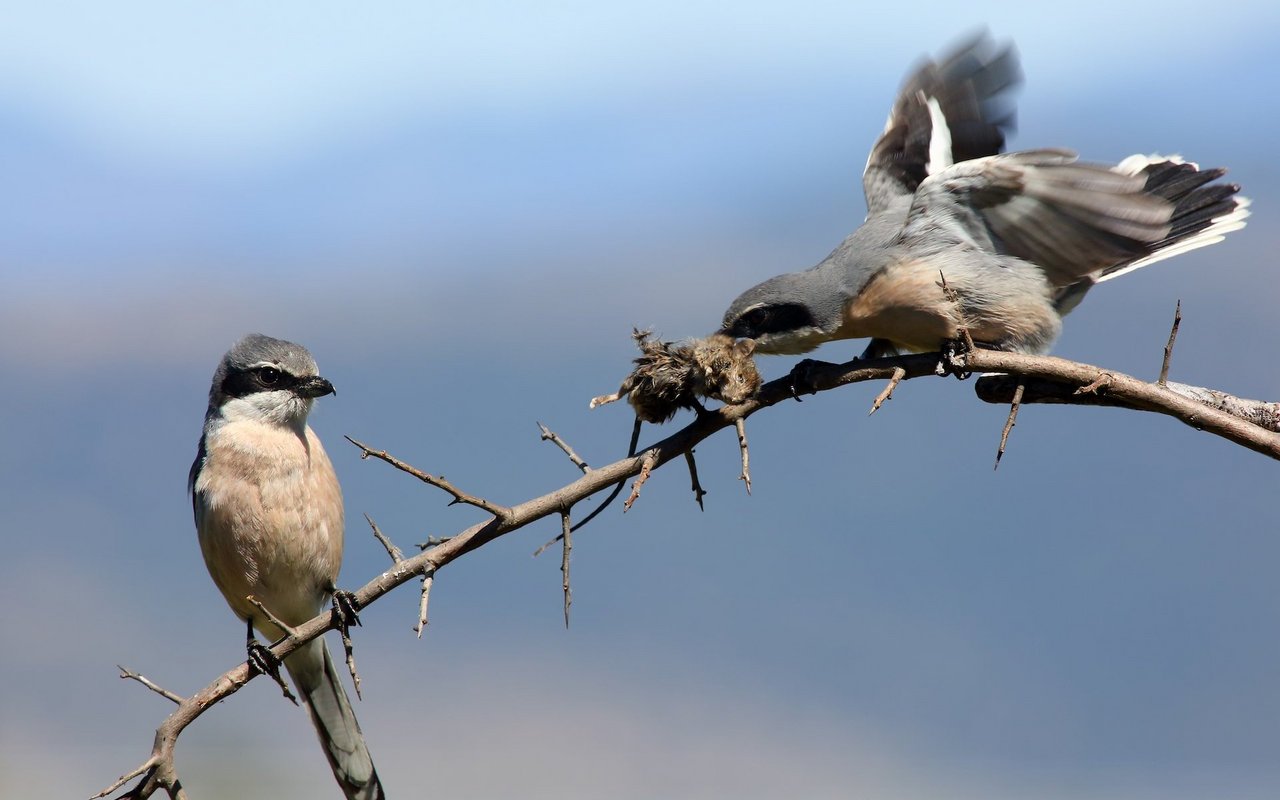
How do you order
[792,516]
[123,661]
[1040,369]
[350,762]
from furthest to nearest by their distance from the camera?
[792,516]
[123,661]
[350,762]
[1040,369]

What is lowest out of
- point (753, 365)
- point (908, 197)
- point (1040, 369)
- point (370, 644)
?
point (370, 644)

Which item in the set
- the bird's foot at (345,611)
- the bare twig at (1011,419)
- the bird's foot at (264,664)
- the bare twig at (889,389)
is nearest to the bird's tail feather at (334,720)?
the bird's foot at (264,664)

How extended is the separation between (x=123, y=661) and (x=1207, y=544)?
75.6m

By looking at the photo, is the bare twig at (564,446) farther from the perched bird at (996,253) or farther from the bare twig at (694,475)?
the perched bird at (996,253)

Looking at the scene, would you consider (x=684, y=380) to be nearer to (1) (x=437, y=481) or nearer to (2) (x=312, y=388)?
(1) (x=437, y=481)

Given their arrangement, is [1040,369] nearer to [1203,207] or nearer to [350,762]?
[1203,207]

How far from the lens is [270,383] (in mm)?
5621

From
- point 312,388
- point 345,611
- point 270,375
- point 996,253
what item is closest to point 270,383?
point 270,375

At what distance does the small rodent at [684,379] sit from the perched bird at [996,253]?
0.83 meters

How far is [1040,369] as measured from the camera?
4.23m

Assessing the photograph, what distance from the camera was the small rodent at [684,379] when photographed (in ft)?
14.0

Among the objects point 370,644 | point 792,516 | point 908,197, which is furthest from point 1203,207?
point 792,516

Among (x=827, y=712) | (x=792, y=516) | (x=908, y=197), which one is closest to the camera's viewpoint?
(x=908, y=197)

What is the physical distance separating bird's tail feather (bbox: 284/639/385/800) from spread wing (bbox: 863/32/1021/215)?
3558mm
